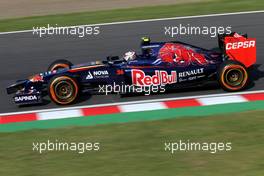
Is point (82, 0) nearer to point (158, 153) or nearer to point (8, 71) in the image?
point (8, 71)

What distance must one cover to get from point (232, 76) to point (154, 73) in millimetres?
1519

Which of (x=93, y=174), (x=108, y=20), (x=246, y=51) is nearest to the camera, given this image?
(x=93, y=174)

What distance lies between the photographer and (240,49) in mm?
12508

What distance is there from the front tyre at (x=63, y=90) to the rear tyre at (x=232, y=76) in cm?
282

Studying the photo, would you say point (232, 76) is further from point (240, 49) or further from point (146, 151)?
point (146, 151)

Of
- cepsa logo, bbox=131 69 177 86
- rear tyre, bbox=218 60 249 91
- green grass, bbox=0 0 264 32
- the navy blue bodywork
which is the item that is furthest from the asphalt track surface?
cepsa logo, bbox=131 69 177 86

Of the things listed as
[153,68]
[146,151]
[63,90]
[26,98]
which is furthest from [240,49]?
[146,151]

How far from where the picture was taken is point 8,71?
49.3 feet

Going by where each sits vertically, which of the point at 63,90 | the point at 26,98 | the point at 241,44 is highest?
the point at 241,44

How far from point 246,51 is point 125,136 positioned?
4.05 m

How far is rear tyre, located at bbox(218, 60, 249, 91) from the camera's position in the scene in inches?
472

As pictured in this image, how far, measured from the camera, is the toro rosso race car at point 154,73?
12.1 m

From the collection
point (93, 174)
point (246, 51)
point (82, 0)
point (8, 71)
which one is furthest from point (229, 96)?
point (82, 0)

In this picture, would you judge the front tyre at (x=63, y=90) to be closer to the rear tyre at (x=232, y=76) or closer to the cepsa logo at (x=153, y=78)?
the cepsa logo at (x=153, y=78)
